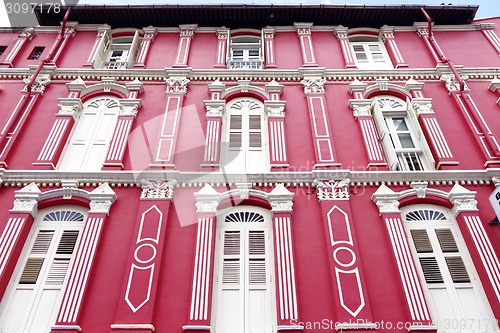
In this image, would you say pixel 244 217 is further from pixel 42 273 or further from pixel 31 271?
pixel 31 271

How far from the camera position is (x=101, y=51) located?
12.8m

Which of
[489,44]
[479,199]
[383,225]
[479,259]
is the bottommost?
[479,259]

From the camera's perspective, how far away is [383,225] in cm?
862

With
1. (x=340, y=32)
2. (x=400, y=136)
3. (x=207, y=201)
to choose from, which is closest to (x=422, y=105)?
(x=400, y=136)

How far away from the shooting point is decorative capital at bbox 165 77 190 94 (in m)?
11.3

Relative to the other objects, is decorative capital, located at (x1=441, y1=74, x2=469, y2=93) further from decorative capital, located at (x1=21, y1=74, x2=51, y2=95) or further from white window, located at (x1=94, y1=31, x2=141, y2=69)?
decorative capital, located at (x1=21, y1=74, x2=51, y2=95)

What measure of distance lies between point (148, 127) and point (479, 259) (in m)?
7.48

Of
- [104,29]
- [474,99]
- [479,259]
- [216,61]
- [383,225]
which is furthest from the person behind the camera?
[104,29]

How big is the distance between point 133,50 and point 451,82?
873 centimetres

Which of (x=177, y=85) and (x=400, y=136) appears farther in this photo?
(x=177, y=85)

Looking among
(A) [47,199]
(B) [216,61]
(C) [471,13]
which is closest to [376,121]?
(B) [216,61]

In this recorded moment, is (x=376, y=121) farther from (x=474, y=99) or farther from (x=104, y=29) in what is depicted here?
(x=104, y=29)

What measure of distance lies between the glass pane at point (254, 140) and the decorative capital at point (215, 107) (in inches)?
37.5

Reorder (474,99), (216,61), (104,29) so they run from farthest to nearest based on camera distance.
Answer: (104,29), (216,61), (474,99)
